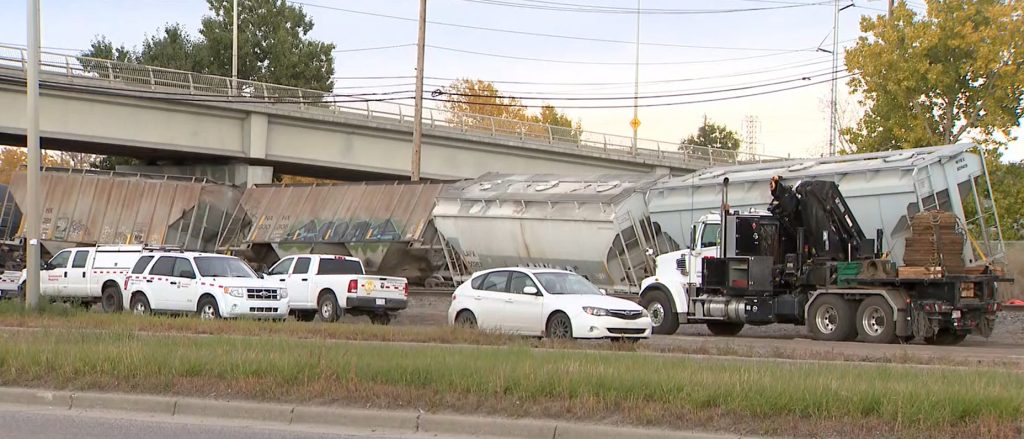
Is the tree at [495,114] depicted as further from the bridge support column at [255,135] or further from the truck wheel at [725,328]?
the truck wheel at [725,328]

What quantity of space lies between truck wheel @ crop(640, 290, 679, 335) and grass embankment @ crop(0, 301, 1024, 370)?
5651mm

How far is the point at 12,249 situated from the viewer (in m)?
37.3

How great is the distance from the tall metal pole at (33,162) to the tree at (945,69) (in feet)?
77.6

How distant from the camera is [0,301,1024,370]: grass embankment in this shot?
15922 millimetres

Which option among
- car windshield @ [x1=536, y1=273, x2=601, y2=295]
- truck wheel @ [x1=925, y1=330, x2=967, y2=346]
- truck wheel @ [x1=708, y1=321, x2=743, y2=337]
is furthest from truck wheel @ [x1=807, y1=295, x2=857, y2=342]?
car windshield @ [x1=536, y1=273, x2=601, y2=295]

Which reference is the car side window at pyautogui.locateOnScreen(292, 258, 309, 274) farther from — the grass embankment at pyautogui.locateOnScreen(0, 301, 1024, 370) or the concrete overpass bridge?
the concrete overpass bridge

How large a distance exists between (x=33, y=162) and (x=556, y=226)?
1284 centimetres

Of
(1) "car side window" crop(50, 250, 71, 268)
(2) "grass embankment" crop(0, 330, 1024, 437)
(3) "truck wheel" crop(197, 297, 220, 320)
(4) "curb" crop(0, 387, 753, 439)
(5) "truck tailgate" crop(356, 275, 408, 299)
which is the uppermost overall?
(1) "car side window" crop(50, 250, 71, 268)

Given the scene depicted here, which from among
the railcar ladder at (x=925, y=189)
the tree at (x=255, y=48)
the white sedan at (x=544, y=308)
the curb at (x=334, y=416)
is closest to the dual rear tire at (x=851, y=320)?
the railcar ladder at (x=925, y=189)

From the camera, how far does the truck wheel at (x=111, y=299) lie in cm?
2703

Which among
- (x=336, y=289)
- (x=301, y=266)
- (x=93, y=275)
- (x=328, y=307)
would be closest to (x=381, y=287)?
(x=336, y=289)

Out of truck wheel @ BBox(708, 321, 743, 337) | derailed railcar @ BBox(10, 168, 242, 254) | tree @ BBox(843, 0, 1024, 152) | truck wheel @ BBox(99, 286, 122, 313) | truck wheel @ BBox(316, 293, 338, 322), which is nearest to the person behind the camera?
truck wheel @ BBox(708, 321, 743, 337)

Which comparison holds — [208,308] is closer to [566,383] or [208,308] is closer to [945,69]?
[566,383]

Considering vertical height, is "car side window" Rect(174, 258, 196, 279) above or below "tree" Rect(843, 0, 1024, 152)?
below
